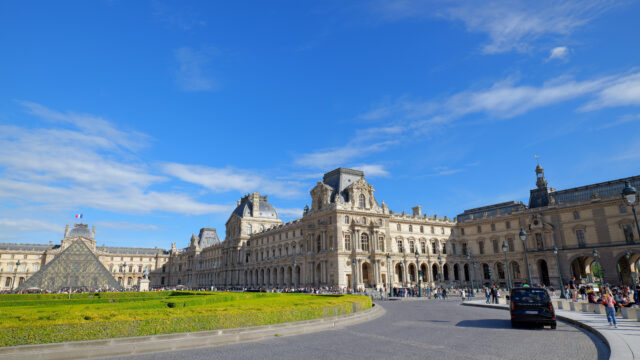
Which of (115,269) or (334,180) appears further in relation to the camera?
(115,269)

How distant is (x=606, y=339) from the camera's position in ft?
44.6

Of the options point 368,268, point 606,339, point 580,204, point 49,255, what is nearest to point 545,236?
point 580,204

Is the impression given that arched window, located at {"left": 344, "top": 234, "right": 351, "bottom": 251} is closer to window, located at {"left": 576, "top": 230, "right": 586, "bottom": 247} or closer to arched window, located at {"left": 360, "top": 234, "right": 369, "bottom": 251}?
arched window, located at {"left": 360, "top": 234, "right": 369, "bottom": 251}

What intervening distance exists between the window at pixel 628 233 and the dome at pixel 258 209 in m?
75.2

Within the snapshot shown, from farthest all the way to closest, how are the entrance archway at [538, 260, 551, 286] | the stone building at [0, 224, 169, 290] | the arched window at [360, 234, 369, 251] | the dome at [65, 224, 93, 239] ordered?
the dome at [65, 224, 93, 239] → the stone building at [0, 224, 169, 290] → the entrance archway at [538, 260, 551, 286] → the arched window at [360, 234, 369, 251]

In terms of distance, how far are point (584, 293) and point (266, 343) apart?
3356 cm

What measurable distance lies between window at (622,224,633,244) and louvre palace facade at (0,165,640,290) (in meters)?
0.11

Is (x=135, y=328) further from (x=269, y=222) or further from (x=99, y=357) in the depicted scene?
(x=269, y=222)

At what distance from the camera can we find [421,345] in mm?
13500

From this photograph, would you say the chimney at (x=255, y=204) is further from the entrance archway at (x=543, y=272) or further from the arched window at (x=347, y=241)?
the entrance archway at (x=543, y=272)

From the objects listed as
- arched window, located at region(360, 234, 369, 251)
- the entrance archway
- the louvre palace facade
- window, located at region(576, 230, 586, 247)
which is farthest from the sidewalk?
the entrance archway

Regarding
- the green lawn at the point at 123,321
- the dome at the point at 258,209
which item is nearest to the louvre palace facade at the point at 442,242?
the dome at the point at 258,209

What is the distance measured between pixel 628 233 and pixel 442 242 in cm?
2983

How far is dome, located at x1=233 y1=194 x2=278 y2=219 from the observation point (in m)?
98.1
